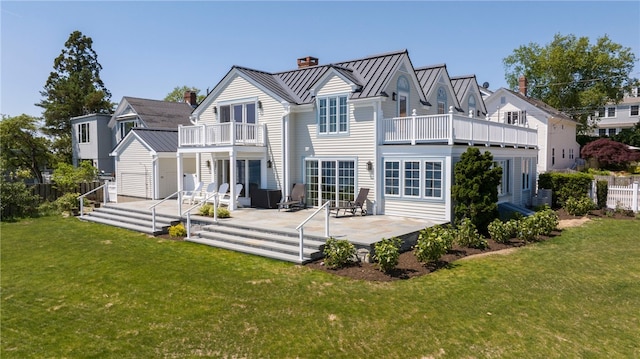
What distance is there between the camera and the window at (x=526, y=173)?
2137cm

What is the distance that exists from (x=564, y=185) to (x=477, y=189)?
31.2 feet

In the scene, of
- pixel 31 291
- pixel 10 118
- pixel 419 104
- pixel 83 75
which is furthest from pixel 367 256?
pixel 83 75

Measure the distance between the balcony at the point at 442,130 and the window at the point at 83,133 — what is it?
27735 millimetres

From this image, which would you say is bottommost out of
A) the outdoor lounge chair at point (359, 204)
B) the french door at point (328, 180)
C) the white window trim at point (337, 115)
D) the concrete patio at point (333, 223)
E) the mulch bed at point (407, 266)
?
the mulch bed at point (407, 266)

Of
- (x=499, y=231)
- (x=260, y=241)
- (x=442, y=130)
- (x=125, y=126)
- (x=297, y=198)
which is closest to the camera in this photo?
(x=260, y=241)

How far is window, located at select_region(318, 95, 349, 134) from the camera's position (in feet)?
58.2

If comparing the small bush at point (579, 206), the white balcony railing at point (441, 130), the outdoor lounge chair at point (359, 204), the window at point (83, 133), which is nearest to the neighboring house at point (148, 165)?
→ the window at point (83, 133)

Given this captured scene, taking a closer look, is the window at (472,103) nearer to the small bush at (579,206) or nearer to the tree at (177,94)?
the small bush at (579,206)

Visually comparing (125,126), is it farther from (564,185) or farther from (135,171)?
(564,185)

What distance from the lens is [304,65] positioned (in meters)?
23.0

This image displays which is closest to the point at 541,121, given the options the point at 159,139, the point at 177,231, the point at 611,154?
the point at 611,154

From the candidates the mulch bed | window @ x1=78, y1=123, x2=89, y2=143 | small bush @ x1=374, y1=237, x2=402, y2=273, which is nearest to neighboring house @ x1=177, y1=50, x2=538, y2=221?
the mulch bed

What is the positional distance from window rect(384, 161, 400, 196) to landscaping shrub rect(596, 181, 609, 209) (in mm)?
10155

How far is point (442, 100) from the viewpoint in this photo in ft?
70.8
